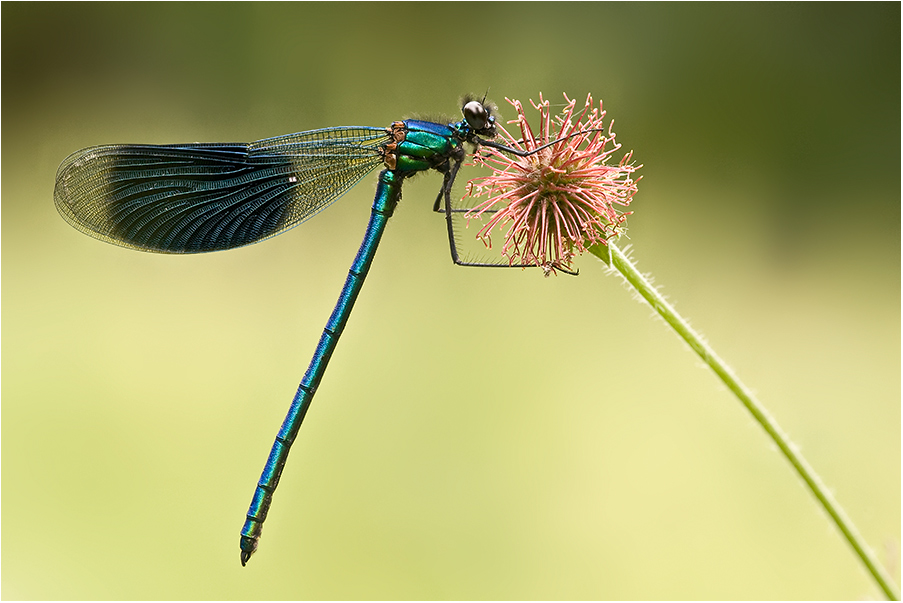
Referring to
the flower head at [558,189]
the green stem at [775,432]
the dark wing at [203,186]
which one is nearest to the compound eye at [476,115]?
the flower head at [558,189]

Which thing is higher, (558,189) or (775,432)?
(558,189)

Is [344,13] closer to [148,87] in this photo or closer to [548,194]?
[148,87]

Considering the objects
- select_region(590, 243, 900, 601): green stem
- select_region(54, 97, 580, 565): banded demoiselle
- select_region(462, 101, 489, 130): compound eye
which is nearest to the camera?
select_region(590, 243, 900, 601): green stem

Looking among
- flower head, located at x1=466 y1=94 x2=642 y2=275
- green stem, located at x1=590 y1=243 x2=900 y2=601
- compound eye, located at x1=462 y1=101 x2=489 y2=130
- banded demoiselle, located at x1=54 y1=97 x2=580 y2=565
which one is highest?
banded demoiselle, located at x1=54 y1=97 x2=580 y2=565

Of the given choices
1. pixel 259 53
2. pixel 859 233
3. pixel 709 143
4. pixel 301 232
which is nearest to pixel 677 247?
pixel 709 143

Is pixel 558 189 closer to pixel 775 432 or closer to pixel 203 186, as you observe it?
pixel 775 432

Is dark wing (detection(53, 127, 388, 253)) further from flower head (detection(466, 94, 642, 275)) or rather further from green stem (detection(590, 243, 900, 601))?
green stem (detection(590, 243, 900, 601))

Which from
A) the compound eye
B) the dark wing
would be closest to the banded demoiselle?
the dark wing

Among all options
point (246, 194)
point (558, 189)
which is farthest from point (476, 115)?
point (246, 194)
